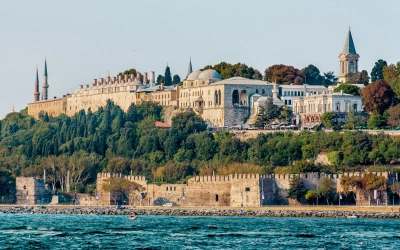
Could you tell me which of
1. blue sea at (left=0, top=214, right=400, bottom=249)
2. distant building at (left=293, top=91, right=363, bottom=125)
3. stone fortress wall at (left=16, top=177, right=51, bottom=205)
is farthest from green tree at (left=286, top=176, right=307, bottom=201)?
distant building at (left=293, top=91, right=363, bottom=125)

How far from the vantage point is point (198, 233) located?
54.9m

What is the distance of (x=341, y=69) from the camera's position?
112m

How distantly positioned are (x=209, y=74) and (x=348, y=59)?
44.3 feet

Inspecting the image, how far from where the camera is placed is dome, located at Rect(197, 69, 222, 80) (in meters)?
104

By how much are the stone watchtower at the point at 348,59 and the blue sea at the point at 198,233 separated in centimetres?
4704

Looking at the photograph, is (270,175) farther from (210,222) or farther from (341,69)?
(341,69)

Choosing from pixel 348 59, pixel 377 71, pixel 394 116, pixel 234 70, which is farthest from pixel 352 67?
pixel 394 116

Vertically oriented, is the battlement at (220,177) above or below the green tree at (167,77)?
below

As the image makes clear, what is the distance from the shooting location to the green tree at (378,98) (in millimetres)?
93500

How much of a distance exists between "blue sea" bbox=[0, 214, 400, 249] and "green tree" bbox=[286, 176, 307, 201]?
715cm

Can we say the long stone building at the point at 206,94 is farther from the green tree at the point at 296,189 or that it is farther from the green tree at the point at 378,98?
the green tree at the point at 296,189

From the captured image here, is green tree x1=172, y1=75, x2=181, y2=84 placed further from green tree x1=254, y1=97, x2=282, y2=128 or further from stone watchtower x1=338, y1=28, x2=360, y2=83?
green tree x1=254, y1=97, x2=282, y2=128

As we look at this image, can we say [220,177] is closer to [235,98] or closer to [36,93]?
[235,98]

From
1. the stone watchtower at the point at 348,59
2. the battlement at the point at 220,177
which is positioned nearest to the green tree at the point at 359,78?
the stone watchtower at the point at 348,59
